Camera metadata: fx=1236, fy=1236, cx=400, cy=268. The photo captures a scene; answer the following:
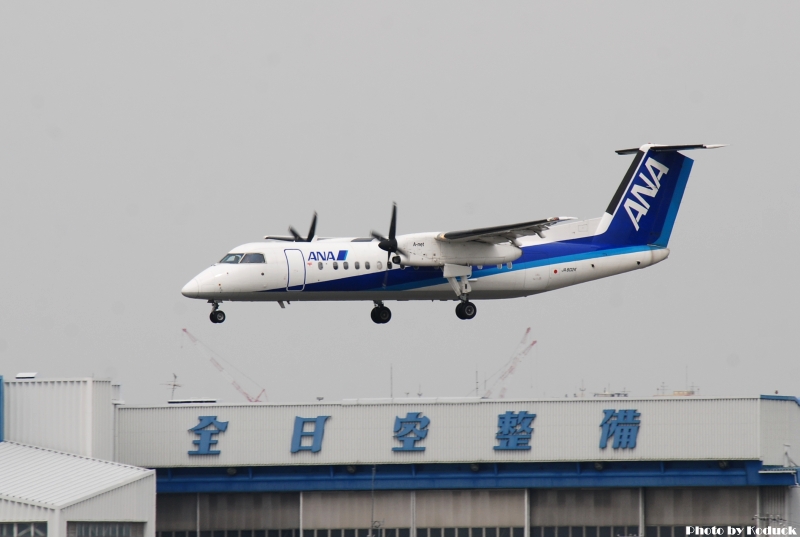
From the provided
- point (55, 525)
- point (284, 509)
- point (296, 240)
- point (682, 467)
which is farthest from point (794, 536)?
point (55, 525)

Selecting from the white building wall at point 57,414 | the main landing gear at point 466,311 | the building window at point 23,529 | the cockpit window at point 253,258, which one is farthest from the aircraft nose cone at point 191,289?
the main landing gear at point 466,311

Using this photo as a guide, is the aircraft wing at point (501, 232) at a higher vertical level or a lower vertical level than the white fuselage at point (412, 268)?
higher

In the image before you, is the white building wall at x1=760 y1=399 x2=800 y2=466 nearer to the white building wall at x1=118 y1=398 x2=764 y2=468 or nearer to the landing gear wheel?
the white building wall at x1=118 y1=398 x2=764 y2=468

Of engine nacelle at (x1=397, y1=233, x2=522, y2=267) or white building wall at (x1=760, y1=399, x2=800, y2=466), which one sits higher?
engine nacelle at (x1=397, y1=233, x2=522, y2=267)

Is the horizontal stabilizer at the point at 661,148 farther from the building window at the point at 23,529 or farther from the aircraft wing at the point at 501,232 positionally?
the building window at the point at 23,529

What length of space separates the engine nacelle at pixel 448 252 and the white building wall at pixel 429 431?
4.90 metres

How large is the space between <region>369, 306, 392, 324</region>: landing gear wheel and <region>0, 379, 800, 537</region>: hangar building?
3.49 metres

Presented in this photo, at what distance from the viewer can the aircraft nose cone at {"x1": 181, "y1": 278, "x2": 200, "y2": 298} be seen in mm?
39781

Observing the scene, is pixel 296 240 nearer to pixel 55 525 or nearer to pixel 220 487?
pixel 220 487

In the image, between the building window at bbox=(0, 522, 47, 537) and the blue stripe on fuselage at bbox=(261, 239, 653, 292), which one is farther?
the blue stripe on fuselage at bbox=(261, 239, 653, 292)

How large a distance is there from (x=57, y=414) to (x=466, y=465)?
13732 mm

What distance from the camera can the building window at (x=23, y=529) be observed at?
33969mm

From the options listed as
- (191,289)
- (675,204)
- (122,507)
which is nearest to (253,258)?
(191,289)

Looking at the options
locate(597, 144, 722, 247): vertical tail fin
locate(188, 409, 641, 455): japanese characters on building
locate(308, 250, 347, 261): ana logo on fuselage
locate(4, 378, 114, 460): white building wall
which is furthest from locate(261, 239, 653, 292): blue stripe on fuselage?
locate(4, 378, 114, 460): white building wall
